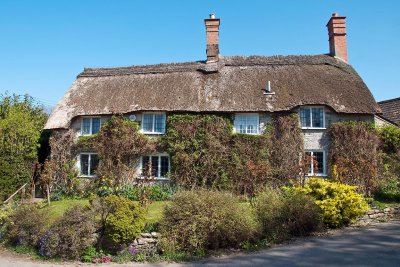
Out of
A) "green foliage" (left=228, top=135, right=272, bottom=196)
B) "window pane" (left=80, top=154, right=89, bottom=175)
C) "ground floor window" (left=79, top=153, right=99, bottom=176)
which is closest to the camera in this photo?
"green foliage" (left=228, top=135, right=272, bottom=196)

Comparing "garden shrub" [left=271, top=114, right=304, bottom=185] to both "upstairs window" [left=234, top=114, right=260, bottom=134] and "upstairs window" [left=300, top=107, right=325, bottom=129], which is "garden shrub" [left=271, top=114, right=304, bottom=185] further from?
"upstairs window" [left=234, top=114, right=260, bottom=134]

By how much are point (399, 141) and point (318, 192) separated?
8.99 m

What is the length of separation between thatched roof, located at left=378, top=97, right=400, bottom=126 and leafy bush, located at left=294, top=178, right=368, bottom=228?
648 inches

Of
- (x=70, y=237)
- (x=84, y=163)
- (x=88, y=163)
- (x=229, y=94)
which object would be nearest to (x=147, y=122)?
(x=88, y=163)

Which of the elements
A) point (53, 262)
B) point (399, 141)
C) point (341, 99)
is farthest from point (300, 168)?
point (53, 262)

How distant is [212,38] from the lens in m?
21.9

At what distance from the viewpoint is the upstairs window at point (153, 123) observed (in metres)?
19.4

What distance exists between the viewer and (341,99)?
60.1 ft

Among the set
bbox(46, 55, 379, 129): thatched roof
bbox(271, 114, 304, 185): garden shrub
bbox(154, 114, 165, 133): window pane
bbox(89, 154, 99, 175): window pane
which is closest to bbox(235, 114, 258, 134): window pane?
bbox(46, 55, 379, 129): thatched roof

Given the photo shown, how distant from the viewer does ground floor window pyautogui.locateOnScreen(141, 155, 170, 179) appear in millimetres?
18922

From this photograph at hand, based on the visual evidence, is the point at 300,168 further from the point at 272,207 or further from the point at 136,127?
the point at 136,127

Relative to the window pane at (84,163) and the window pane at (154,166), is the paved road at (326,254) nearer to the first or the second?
the window pane at (154,166)

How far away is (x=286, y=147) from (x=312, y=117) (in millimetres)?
2349

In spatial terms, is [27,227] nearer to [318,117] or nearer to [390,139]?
[318,117]
